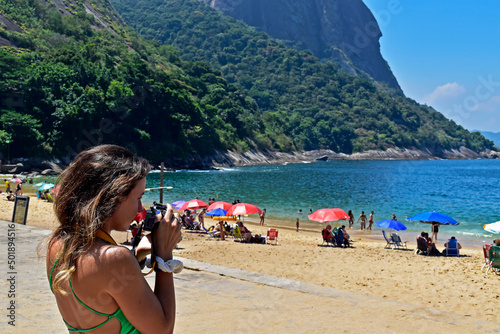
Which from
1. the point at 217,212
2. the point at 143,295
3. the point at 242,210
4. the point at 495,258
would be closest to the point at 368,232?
the point at 242,210

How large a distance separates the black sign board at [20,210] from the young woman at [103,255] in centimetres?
1344

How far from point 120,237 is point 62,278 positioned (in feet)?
50.8

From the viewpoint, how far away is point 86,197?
1.69 m

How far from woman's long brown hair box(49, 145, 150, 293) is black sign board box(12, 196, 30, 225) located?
13.4 meters

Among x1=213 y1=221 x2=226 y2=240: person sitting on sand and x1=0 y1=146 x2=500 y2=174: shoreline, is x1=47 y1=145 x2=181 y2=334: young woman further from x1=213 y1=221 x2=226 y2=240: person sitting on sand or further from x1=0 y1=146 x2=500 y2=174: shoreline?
x1=0 y1=146 x2=500 y2=174: shoreline

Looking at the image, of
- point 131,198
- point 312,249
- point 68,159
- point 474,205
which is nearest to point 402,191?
point 474,205

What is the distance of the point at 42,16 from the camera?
323 ft

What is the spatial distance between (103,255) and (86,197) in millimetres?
256

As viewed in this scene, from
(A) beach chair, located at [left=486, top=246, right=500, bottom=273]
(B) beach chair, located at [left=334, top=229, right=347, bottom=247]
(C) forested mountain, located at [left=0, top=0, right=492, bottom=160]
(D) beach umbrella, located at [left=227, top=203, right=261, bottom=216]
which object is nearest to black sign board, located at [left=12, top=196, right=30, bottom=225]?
(D) beach umbrella, located at [left=227, top=203, right=261, bottom=216]

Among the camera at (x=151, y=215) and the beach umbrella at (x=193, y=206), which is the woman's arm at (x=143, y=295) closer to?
the camera at (x=151, y=215)

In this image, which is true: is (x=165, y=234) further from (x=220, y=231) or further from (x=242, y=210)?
(x=242, y=210)

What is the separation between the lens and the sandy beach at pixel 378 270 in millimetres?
9984

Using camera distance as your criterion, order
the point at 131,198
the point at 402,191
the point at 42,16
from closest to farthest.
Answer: the point at 131,198 < the point at 402,191 < the point at 42,16

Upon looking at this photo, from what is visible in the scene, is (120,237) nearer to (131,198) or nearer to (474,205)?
(131,198)
